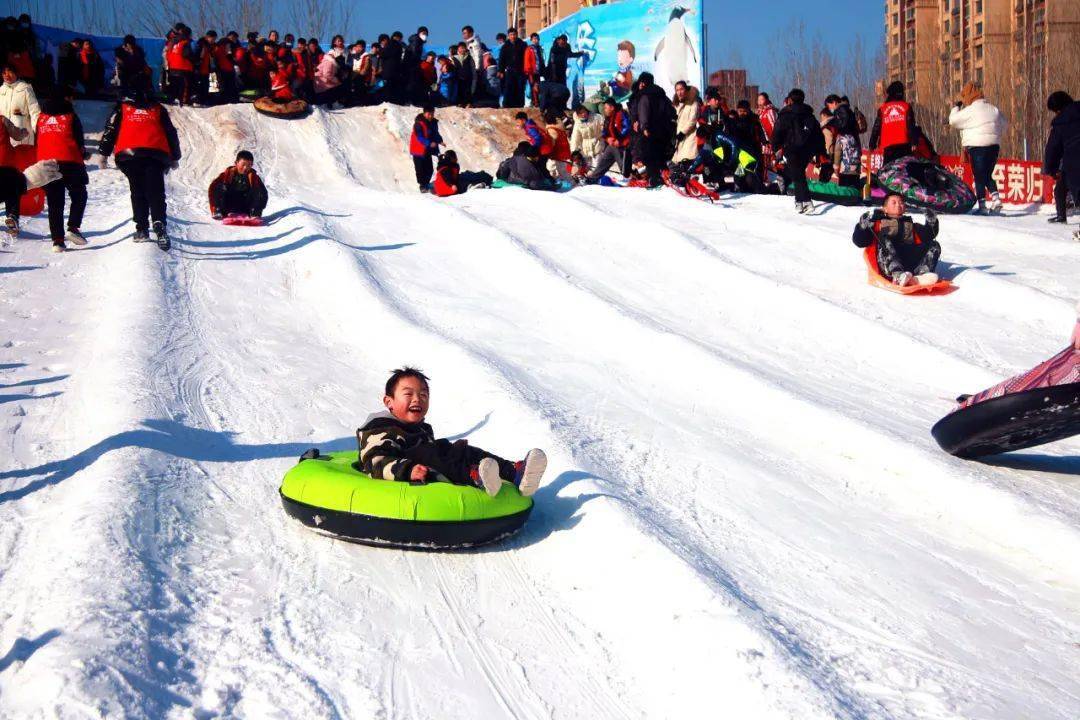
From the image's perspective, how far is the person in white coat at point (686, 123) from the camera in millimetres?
13234

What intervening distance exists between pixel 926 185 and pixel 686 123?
10.6ft

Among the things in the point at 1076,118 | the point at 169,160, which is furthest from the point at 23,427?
the point at 1076,118

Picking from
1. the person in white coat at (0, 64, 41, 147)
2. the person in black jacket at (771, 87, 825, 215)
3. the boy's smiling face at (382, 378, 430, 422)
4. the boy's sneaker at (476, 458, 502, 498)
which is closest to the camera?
the boy's sneaker at (476, 458, 502, 498)

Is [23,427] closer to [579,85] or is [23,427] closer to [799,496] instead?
[799,496]

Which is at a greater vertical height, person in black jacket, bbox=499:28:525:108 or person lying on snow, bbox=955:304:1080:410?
person in black jacket, bbox=499:28:525:108

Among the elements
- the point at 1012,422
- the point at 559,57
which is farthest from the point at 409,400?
the point at 559,57

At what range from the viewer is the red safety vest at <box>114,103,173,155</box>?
28.8 feet

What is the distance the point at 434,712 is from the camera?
9.58ft

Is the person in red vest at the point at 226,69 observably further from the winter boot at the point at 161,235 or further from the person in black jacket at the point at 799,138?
the person in black jacket at the point at 799,138

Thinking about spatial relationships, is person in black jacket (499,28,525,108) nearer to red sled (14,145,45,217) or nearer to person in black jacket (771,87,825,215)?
person in black jacket (771,87,825,215)

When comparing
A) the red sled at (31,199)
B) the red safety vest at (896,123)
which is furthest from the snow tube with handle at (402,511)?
the red safety vest at (896,123)

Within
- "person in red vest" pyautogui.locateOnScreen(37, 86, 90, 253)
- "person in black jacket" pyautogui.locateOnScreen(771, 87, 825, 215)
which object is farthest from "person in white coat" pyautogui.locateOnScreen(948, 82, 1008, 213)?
"person in red vest" pyautogui.locateOnScreen(37, 86, 90, 253)

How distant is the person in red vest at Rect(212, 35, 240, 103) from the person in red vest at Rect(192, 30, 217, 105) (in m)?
0.10

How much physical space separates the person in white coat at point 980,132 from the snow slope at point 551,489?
2078mm
